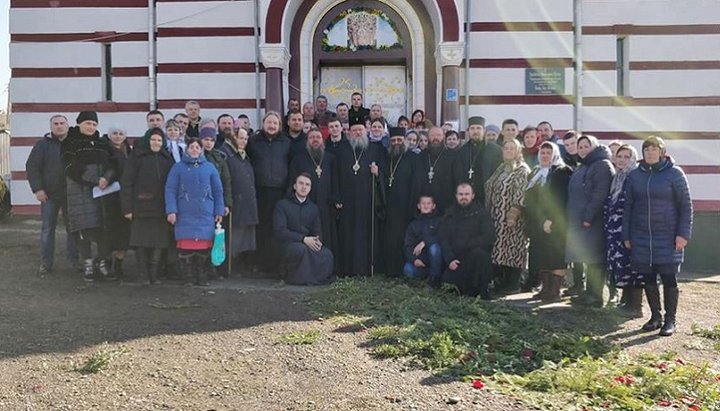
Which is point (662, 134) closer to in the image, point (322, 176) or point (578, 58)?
point (578, 58)

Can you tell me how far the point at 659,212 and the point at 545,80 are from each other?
682 centimetres

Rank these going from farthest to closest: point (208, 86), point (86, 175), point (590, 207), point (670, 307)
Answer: point (208, 86) < point (86, 175) < point (590, 207) < point (670, 307)

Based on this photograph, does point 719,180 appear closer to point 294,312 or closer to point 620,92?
point 620,92

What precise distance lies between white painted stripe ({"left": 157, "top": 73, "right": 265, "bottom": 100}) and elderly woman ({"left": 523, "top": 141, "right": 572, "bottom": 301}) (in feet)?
22.4

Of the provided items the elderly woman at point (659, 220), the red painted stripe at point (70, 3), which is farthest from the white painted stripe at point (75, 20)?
the elderly woman at point (659, 220)

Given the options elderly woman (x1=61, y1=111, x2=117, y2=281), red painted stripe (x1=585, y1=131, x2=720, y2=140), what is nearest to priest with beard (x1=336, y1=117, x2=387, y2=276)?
elderly woman (x1=61, y1=111, x2=117, y2=281)

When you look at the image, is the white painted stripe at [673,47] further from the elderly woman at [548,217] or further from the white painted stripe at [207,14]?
the white painted stripe at [207,14]

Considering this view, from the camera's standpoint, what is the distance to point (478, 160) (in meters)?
9.47

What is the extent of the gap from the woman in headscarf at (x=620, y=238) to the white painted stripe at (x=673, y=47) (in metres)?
6.53

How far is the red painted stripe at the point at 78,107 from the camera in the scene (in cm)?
1379

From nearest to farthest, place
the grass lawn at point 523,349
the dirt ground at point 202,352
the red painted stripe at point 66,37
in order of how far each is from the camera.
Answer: the dirt ground at point 202,352 → the grass lawn at point 523,349 → the red painted stripe at point 66,37

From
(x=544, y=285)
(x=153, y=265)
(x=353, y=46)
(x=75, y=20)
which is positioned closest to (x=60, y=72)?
(x=75, y=20)

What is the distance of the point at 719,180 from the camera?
1359 cm

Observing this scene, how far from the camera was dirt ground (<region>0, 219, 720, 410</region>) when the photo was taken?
4.94 metres
